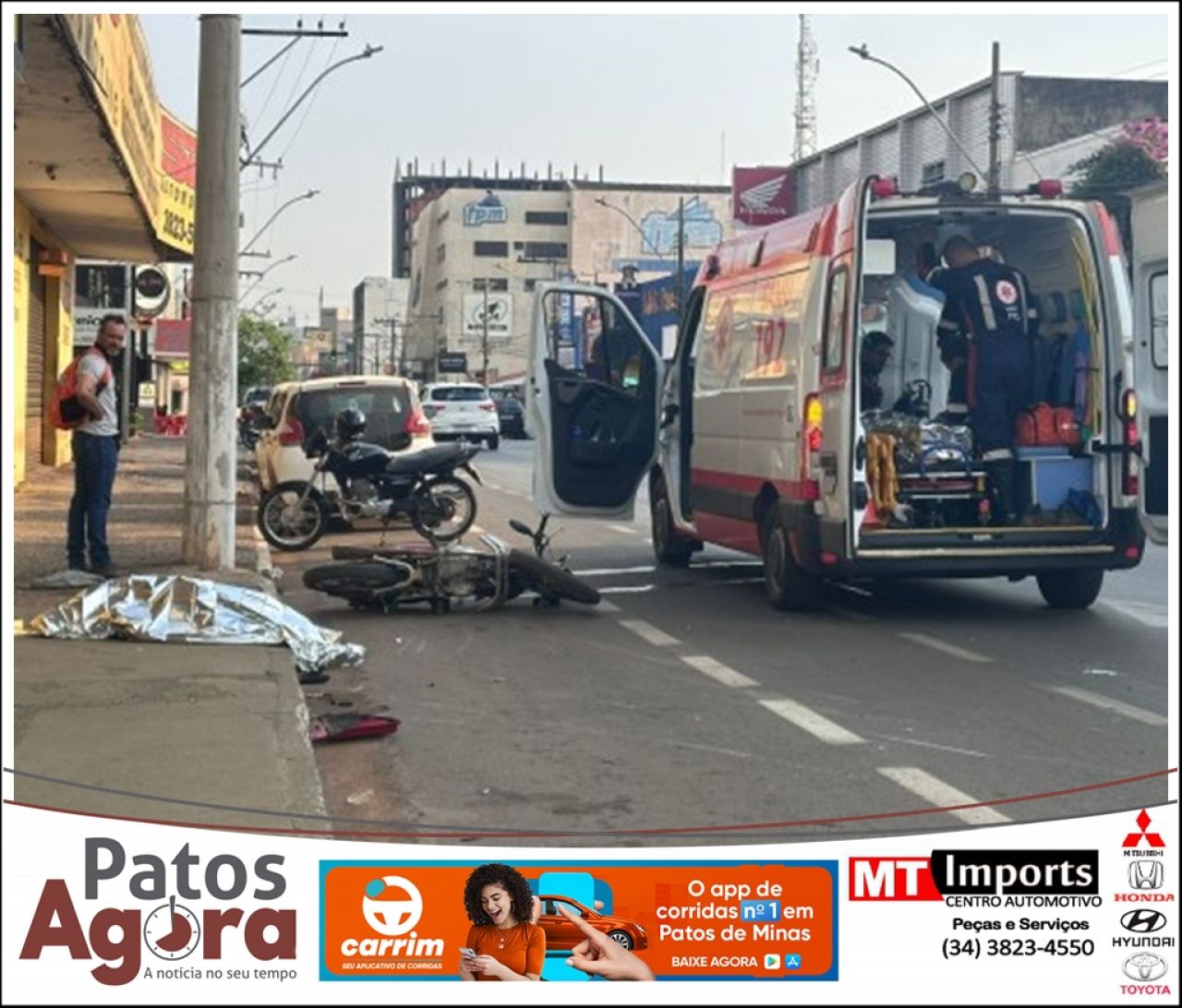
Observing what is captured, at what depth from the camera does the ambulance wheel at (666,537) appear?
15258 millimetres

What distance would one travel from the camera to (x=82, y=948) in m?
4.59

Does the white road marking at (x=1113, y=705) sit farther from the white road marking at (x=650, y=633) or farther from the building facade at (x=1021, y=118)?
the building facade at (x=1021, y=118)

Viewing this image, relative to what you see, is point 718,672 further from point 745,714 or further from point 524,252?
point 524,252

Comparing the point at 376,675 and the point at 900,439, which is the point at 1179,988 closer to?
the point at 376,675

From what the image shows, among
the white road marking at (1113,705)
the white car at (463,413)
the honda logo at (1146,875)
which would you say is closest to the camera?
the honda logo at (1146,875)

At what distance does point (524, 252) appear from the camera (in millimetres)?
113500

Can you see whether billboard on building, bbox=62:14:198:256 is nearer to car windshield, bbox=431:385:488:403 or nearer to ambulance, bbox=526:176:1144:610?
ambulance, bbox=526:176:1144:610

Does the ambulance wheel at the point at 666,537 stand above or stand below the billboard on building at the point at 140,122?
below

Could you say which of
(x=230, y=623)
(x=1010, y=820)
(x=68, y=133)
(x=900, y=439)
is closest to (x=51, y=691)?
(x=230, y=623)

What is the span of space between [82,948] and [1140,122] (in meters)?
44.3

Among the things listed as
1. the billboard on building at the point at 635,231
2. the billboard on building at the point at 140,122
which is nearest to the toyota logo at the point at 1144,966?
the billboard on building at the point at 140,122

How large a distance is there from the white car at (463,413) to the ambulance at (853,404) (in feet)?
102

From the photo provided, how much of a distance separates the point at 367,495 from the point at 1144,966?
13.3 metres

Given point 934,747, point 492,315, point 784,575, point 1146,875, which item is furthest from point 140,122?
point 492,315
